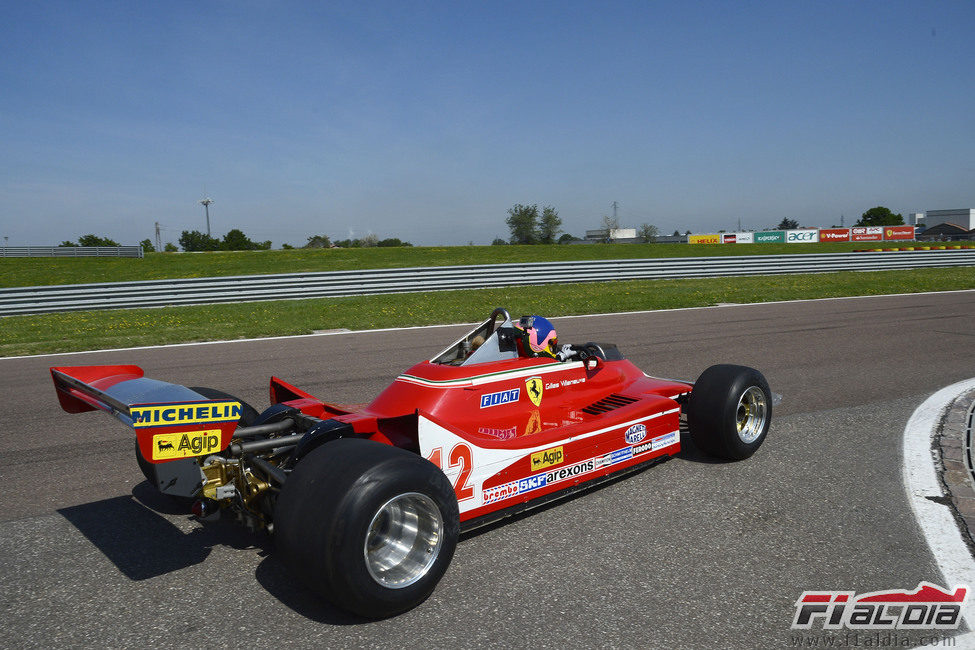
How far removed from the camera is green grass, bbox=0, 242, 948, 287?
96.2 ft

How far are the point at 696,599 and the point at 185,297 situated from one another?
17.4m

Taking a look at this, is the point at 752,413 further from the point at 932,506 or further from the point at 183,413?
the point at 183,413

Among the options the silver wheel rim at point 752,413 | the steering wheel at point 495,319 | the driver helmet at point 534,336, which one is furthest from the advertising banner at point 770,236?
the steering wheel at point 495,319

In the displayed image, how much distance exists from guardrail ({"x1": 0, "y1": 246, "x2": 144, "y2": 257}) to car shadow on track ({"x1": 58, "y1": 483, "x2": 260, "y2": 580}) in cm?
3978

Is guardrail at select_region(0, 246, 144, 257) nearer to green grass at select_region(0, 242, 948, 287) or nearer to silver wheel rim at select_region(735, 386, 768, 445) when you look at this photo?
green grass at select_region(0, 242, 948, 287)

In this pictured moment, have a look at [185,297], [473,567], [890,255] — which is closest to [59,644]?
[473,567]

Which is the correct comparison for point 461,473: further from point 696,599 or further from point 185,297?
point 185,297

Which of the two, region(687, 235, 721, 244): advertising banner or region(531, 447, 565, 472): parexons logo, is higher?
region(687, 235, 721, 244): advertising banner

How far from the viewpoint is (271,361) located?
1026 centimetres

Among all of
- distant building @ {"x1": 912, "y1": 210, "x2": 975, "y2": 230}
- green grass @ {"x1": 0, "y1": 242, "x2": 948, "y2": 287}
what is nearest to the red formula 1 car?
green grass @ {"x1": 0, "y1": 242, "x2": 948, "y2": 287}

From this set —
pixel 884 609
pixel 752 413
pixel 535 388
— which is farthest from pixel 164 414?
pixel 752 413

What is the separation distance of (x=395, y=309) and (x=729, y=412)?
12375 mm

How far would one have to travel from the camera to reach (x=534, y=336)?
540cm

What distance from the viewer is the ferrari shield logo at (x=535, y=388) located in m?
5.21
